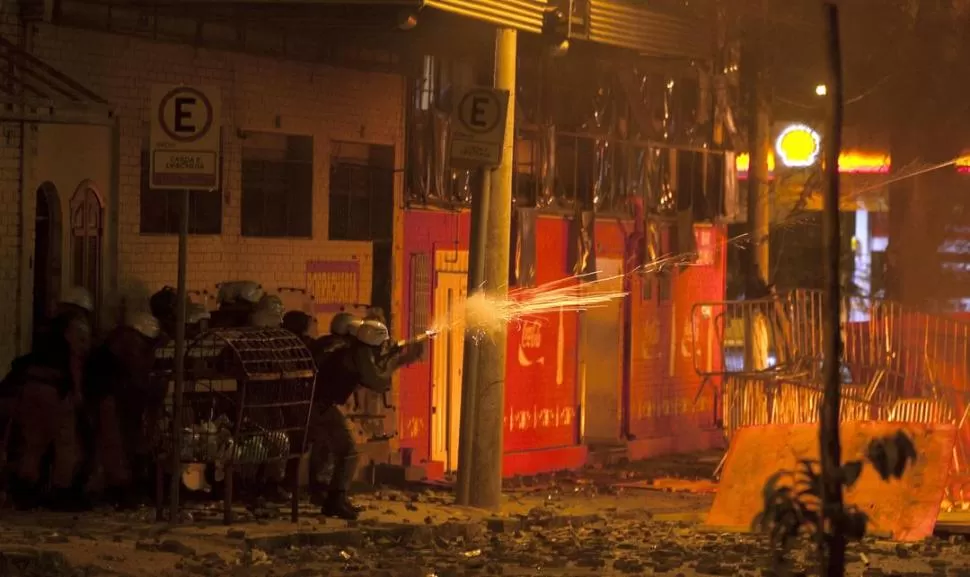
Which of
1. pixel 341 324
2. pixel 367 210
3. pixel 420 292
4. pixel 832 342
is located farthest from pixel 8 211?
pixel 832 342

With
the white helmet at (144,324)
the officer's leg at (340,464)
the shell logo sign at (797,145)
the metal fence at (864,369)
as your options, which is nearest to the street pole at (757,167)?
the shell logo sign at (797,145)

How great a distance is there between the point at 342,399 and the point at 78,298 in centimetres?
236

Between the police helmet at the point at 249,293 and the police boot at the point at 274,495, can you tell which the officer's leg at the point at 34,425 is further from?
the police helmet at the point at 249,293

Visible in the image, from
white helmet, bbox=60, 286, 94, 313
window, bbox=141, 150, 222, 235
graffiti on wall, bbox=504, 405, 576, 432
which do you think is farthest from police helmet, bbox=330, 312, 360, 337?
graffiti on wall, bbox=504, 405, 576, 432

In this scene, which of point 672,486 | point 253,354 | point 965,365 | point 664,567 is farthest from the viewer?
point 672,486

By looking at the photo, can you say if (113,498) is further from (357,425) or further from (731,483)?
(731,483)

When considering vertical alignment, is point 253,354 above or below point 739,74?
below

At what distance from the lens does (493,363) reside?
16094 millimetres

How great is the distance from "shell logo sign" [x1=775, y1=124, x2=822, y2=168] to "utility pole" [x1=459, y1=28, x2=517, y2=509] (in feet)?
51.7

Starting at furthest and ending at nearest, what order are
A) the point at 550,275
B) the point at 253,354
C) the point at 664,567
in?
1. the point at 550,275
2. the point at 253,354
3. the point at 664,567

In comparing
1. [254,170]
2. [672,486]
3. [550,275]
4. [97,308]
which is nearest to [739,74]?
[550,275]

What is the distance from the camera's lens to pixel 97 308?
619 inches

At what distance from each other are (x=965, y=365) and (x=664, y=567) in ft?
18.0

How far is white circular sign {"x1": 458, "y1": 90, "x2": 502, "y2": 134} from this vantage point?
15422mm
